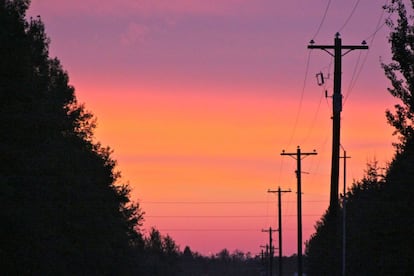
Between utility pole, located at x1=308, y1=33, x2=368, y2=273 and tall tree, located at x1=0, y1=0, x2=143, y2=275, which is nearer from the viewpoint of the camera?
utility pole, located at x1=308, y1=33, x2=368, y2=273

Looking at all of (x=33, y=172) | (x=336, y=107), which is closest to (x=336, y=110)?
(x=336, y=107)

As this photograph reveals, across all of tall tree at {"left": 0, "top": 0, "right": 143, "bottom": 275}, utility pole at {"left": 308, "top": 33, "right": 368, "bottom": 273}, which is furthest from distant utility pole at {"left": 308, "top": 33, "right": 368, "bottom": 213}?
tall tree at {"left": 0, "top": 0, "right": 143, "bottom": 275}

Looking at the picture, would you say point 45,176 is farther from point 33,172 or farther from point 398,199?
point 398,199

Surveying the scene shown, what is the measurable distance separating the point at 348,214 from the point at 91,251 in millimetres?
27508

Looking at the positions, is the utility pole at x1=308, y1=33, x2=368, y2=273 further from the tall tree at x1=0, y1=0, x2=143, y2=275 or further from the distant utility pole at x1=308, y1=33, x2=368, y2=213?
the tall tree at x1=0, y1=0, x2=143, y2=275

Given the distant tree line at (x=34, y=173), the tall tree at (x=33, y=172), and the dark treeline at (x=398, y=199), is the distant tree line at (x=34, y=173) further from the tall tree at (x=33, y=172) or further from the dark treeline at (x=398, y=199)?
the dark treeline at (x=398, y=199)

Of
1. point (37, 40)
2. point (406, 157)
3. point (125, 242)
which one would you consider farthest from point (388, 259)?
point (125, 242)

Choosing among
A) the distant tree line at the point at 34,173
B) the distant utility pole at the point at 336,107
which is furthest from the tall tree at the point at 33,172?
the distant utility pole at the point at 336,107

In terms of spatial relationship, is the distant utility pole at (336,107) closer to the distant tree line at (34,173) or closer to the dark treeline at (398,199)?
the dark treeline at (398,199)

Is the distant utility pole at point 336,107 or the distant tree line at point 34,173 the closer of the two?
the distant utility pole at point 336,107

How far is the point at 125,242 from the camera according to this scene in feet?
367

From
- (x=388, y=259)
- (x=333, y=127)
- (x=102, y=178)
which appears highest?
(x=102, y=178)

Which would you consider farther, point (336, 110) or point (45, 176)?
point (45, 176)

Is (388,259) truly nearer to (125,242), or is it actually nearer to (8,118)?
(8,118)
